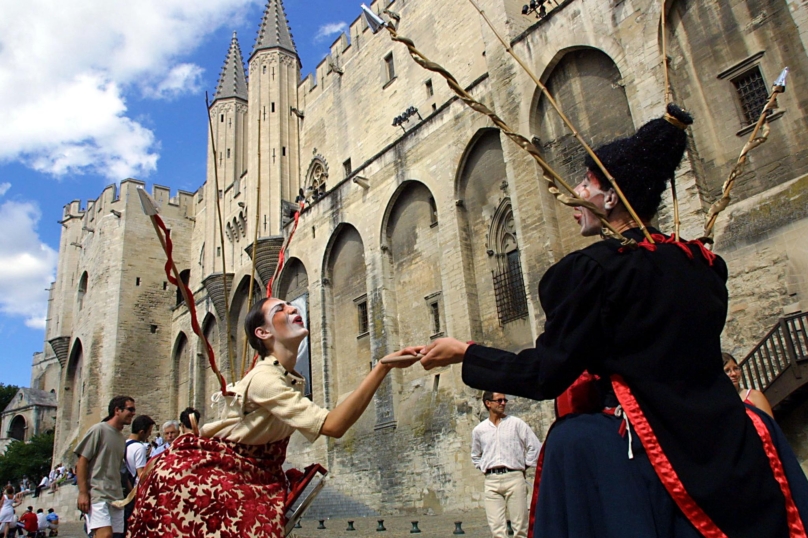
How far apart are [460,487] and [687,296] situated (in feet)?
42.5

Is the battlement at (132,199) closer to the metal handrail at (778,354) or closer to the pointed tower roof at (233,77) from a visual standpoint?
the pointed tower roof at (233,77)

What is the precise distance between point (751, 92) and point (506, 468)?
8.17m

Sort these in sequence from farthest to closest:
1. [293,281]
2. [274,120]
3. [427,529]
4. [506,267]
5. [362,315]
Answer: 1. [274,120]
2. [293,281]
3. [362,315]
4. [506,267]
5. [427,529]

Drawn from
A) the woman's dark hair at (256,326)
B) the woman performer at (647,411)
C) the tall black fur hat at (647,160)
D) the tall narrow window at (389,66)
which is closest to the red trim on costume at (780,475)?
the woman performer at (647,411)

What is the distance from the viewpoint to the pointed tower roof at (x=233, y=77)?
35.1 meters

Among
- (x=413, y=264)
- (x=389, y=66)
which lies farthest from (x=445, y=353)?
(x=389, y=66)

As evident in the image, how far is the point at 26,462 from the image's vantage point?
133 ft

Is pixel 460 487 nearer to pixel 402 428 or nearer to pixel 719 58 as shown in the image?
pixel 402 428

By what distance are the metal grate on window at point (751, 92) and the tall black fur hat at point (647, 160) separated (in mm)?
9425

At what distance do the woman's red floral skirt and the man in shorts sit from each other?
3.09 meters

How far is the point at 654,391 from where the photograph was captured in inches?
67.2

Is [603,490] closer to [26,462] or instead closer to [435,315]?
[435,315]

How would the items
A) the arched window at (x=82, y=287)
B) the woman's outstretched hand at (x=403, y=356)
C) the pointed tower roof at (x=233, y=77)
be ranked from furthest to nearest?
the arched window at (x=82, y=287) → the pointed tower roof at (x=233, y=77) → the woman's outstretched hand at (x=403, y=356)

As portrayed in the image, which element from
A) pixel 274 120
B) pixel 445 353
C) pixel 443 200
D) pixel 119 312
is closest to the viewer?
pixel 445 353
